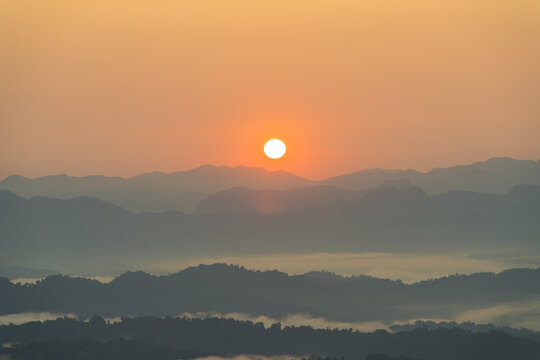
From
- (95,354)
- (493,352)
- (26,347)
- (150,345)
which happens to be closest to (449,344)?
(493,352)

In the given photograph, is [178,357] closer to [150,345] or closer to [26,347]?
[150,345]

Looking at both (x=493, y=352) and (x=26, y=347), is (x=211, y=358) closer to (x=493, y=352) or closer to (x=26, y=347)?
(x=26, y=347)

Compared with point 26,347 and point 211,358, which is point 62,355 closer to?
point 26,347

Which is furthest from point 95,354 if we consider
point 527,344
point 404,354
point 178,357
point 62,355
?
point 527,344

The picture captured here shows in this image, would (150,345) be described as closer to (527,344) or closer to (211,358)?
(211,358)

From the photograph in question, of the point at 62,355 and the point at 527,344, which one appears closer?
the point at 62,355

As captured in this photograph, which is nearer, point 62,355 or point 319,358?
point 62,355

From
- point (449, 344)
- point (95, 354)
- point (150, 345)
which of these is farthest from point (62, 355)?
point (449, 344)
